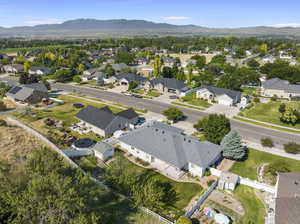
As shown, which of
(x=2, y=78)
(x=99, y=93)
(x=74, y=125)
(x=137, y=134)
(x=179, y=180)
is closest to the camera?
(x=179, y=180)

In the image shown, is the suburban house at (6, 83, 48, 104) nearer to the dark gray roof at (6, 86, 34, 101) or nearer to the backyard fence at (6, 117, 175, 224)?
the dark gray roof at (6, 86, 34, 101)

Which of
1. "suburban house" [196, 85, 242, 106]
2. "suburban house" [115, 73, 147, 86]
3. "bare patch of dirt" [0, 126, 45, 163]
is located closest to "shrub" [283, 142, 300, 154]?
"suburban house" [196, 85, 242, 106]

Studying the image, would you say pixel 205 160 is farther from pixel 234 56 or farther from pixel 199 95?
pixel 234 56

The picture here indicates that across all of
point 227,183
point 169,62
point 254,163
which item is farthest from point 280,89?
point 169,62

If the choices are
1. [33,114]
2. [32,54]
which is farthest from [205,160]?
[32,54]

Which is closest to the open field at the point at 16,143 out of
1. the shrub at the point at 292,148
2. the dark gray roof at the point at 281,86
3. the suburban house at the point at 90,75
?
the shrub at the point at 292,148

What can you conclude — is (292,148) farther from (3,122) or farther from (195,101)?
(3,122)
